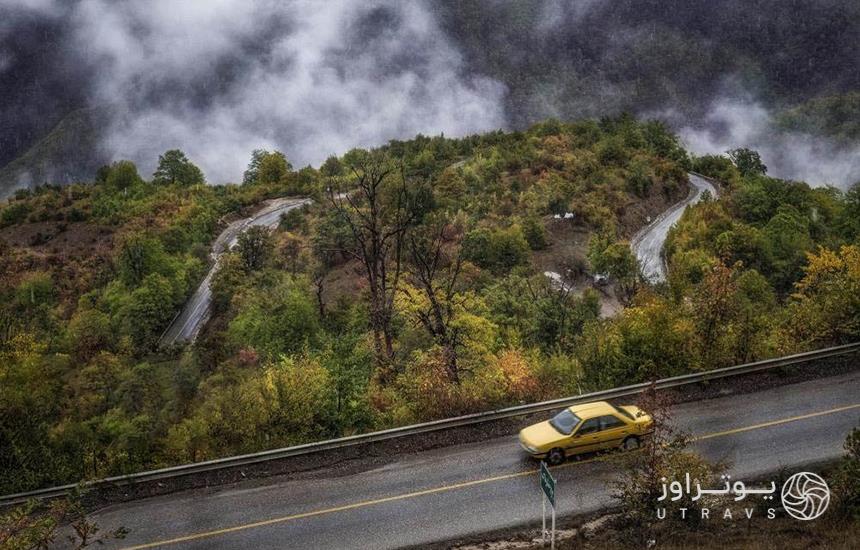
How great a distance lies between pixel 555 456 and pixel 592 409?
1536 millimetres

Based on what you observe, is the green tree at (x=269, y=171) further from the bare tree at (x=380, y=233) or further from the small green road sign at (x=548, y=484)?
the small green road sign at (x=548, y=484)

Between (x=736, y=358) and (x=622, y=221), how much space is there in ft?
153

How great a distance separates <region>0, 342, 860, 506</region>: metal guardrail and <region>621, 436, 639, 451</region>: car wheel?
4.84 ft

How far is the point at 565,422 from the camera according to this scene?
16047 mm

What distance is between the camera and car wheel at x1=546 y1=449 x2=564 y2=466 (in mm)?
15539

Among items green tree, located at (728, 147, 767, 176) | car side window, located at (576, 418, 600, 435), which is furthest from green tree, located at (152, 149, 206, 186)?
car side window, located at (576, 418, 600, 435)

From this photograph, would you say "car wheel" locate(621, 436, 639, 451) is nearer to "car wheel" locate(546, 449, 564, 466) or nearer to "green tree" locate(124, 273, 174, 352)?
"car wheel" locate(546, 449, 564, 466)

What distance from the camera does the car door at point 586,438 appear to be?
15.6 metres

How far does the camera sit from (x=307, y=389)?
60.1ft

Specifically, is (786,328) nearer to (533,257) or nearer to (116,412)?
(116,412)

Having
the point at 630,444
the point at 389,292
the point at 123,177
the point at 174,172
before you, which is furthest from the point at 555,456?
the point at 174,172

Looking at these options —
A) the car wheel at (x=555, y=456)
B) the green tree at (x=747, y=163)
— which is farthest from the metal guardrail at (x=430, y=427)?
the green tree at (x=747, y=163)

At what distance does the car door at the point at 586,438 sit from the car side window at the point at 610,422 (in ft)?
0.42

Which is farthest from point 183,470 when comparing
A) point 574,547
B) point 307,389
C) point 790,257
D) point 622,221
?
point 622,221
